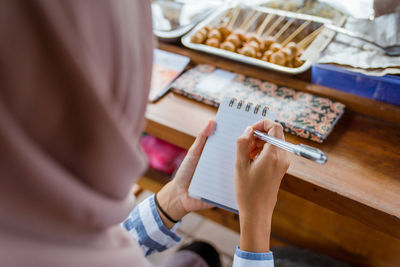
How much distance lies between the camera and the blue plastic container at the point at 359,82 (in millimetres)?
1251

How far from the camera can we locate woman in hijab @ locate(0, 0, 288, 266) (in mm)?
397

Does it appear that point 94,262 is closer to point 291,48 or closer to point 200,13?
point 291,48

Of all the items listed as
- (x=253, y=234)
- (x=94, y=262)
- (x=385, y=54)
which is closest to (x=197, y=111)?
(x=253, y=234)

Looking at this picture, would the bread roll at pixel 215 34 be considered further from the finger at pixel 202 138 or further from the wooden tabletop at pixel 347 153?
the finger at pixel 202 138

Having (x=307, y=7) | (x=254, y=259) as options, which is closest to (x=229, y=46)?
(x=307, y=7)

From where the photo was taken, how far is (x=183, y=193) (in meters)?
1.12

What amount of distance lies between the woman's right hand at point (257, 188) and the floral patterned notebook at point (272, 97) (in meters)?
0.43

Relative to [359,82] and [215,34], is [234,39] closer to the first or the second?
[215,34]

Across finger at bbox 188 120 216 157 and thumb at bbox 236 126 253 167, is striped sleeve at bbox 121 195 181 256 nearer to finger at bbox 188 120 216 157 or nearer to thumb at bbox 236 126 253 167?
finger at bbox 188 120 216 157

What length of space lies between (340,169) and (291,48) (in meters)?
0.63

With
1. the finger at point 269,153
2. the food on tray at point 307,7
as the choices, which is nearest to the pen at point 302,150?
the finger at point 269,153

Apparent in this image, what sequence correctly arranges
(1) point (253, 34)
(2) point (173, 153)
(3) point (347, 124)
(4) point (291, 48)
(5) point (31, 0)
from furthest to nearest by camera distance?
(2) point (173, 153)
(1) point (253, 34)
(4) point (291, 48)
(3) point (347, 124)
(5) point (31, 0)

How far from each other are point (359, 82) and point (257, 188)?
76 centimetres

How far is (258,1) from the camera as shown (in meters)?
1.84
